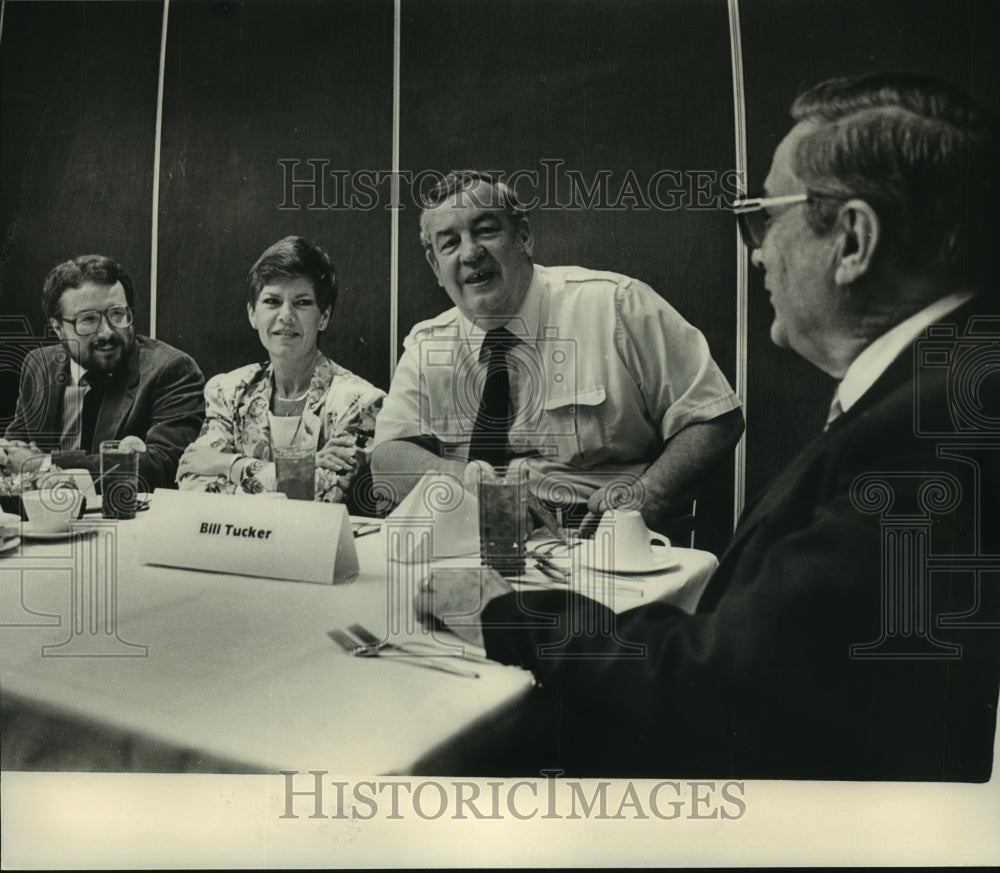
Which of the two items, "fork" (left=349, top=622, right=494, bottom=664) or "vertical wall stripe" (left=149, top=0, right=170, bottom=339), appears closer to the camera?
"fork" (left=349, top=622, right=494, bottom=664)

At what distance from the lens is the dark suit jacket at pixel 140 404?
1.95 m

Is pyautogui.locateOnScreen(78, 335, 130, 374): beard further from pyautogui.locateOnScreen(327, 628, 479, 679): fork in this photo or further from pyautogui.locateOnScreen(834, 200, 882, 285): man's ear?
pyautogui.locateOnScreen(834, 200, 882, 285): man's ear

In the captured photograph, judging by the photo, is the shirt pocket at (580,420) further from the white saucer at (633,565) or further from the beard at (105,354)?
the beard at (105,354)

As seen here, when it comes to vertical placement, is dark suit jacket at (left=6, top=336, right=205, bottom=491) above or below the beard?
below

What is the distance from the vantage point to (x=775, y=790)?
6.19 ft

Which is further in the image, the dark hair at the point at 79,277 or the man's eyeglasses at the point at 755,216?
the dark hair at the point at 79,277

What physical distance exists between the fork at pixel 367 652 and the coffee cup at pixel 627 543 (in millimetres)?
385

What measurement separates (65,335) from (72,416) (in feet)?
0.63

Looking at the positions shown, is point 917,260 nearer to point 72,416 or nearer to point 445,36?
point 445,36

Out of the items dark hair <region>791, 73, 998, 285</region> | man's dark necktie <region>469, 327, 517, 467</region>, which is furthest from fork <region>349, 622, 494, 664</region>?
dark hair <region>791, 73, 998, 285</region>

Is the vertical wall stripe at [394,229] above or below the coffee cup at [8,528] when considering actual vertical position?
above

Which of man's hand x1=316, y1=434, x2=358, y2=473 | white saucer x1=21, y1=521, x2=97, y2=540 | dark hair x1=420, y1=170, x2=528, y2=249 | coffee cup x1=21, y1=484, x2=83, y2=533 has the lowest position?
white saucer x1=21, y1=521, x2=97, y2=540

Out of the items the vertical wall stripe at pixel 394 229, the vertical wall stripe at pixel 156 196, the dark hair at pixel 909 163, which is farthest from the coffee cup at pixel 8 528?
the dark hair at pixel 909 163

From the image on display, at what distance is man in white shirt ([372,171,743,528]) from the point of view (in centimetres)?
186
